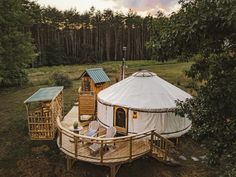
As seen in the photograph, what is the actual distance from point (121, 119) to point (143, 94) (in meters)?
1.43

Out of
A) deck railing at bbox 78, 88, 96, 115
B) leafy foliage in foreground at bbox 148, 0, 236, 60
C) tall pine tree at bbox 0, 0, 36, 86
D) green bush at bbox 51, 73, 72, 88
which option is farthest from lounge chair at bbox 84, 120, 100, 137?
green bush at bbox 51, 73, 72, 88

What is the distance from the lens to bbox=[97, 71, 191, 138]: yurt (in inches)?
412

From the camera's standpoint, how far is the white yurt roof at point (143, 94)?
1053 centimetres

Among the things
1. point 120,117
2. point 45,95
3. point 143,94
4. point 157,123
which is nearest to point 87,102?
point 45,95

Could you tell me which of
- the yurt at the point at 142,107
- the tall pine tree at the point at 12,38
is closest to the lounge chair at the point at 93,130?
the yurt at the point at 142,107

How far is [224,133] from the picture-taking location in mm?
4617

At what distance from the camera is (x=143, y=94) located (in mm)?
Answer: 10938

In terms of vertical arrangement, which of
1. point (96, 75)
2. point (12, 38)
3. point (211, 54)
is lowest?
point (96, 75)

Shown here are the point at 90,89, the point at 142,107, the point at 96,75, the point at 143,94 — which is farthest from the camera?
the point at 96,75

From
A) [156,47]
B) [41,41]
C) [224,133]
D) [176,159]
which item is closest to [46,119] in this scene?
[176,159]

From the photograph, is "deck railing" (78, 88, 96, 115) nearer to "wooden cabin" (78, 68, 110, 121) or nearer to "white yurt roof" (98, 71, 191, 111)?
"wooden cabin" (78, 68, 110, 121)

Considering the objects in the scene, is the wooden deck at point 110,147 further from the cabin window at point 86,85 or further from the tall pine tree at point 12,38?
the tall pine tree at point 12,38

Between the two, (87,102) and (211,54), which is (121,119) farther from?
(211,54)

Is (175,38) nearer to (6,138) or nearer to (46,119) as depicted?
(46,119)
